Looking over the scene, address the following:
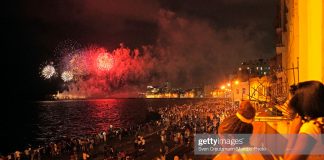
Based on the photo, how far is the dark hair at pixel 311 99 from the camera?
2527 millimetres

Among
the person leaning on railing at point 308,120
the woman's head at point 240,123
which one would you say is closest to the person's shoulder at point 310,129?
the person leaning on railing at point 308,120

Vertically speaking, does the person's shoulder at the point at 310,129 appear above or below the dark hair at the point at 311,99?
below

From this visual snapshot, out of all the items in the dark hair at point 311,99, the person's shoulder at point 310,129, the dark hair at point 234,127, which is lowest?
the dark hair at point 234,127

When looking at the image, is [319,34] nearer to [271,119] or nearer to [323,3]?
[323,3]

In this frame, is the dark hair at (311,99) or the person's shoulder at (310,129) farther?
the dark hair at (311,99)

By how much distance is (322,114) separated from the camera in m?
2.55

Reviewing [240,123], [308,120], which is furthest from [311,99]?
[240,123]

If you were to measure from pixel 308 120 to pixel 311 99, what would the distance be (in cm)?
16

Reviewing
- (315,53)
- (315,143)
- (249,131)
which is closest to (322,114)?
(315,143)

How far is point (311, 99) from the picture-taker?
2.54 metres

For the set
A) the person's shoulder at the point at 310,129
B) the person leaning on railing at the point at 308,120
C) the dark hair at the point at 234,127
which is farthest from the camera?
the dark hair at the point at 234,127

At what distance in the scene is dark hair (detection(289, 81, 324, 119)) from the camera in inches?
99.5

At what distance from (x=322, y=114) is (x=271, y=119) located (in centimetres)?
883

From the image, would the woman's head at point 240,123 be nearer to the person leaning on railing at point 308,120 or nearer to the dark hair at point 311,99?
the person leaning on railing at point 308,120
